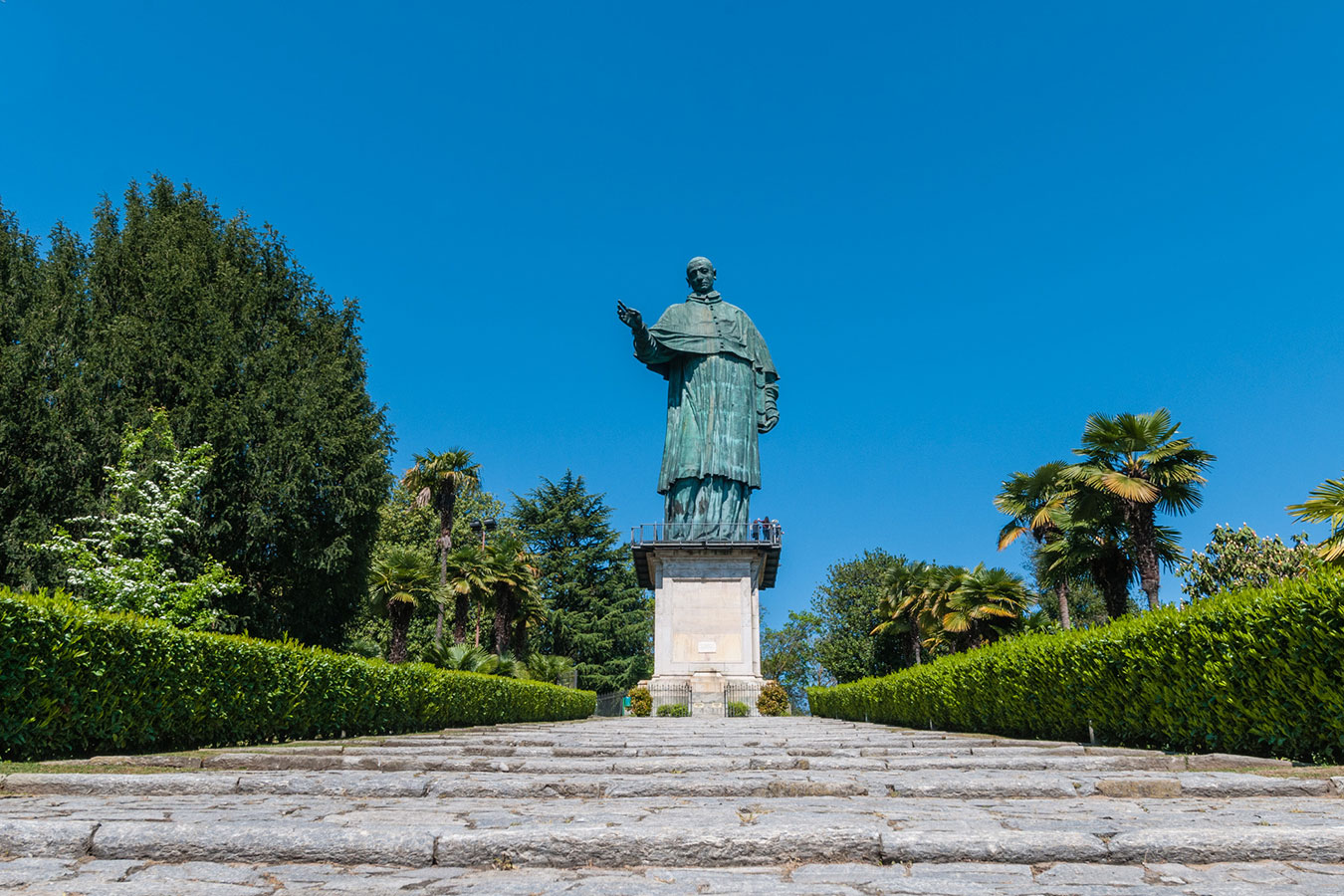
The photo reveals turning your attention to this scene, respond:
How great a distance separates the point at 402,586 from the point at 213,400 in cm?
675

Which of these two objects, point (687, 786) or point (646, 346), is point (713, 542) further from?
point (687, 786)

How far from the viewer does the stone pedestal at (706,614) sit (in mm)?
29250

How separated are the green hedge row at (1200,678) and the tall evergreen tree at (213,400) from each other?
652 inches

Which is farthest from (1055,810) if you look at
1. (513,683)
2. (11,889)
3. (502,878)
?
(513,683)

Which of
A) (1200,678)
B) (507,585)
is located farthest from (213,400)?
(1200,678)

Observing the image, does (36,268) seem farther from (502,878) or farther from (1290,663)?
(1290,663)

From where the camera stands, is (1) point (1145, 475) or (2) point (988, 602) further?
(2) point (988, 602)

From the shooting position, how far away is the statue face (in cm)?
3528

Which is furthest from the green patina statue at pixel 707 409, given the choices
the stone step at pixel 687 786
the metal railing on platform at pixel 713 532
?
the stone step at pixel 687 786

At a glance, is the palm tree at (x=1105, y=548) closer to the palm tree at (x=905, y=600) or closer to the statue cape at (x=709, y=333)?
the palm tree at (x=905, y=600)

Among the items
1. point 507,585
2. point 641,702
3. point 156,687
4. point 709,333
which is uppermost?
point 709,333

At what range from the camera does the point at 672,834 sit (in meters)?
3.60

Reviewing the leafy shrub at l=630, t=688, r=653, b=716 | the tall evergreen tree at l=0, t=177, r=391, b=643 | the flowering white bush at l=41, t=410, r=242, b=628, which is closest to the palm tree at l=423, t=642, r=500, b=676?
the tall evergreen tree at l=0, t=177, r=391, b=643

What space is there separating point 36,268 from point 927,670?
22.9 meters
